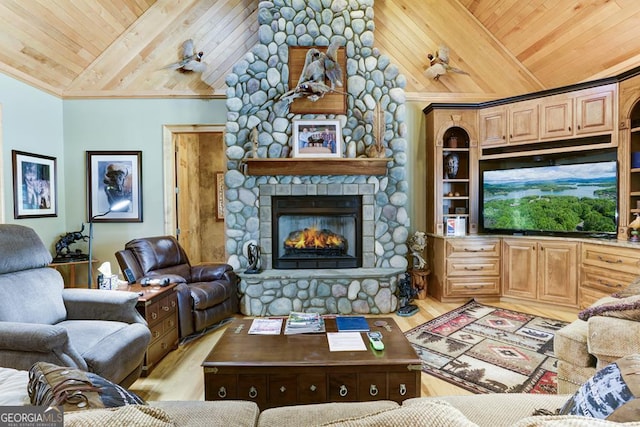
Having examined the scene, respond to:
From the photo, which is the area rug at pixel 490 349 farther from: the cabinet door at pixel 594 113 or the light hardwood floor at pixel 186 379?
the cabinet door at pixel 594 113

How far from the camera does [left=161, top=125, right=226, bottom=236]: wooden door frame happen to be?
14.9 ft

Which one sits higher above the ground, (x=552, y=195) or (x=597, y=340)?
(x=552, y=195)

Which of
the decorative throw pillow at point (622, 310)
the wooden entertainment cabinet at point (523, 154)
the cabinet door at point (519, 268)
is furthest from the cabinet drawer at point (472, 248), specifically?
the decorative throw pillow at point (622, 310)

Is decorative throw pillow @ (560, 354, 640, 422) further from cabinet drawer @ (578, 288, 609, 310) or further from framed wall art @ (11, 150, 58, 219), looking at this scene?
framed wall art @ (11, 150, 58, 219)

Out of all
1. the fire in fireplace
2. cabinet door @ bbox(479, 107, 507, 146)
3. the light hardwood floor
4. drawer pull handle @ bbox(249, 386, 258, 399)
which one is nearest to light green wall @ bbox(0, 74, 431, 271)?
the fire in fireplace

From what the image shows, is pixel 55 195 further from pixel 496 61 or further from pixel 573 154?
pixel 573 154

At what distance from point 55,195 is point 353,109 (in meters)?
4.08

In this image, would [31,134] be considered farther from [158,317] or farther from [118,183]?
[158,317]

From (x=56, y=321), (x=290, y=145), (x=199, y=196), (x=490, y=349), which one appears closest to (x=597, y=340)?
(x=490, y=349)

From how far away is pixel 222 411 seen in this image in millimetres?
1102

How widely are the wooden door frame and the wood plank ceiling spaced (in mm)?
450

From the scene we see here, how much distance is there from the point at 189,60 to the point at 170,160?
4.41 ft

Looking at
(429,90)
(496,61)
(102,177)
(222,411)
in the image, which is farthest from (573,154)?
(102,177)

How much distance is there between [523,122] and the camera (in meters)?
4.07
